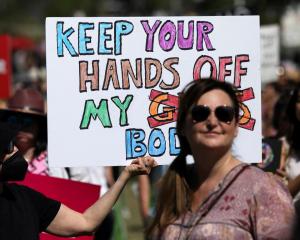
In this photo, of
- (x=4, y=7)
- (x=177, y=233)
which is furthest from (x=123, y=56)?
(x=4, y=7)

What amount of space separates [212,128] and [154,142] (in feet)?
3.27

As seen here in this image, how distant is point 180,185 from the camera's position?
434 cm

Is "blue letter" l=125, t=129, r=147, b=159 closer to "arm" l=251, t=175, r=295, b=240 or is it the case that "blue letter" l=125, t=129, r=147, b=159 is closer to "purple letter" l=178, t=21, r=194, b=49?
"purple letter" l=178, t=21, r=194, b=49

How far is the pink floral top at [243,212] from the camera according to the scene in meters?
4.03

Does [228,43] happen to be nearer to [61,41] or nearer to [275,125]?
[61,41]

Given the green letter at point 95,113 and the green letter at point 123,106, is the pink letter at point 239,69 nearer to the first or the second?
the green letter at point 123,106

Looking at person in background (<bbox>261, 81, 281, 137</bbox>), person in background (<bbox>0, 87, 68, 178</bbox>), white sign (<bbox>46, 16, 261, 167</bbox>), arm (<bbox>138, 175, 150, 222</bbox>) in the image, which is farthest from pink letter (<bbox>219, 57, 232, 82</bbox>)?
arm (<bbox>138, 175, 150, 222</bbox>)

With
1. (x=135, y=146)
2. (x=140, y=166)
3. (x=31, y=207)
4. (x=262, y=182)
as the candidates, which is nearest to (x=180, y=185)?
(x=262, y=182)

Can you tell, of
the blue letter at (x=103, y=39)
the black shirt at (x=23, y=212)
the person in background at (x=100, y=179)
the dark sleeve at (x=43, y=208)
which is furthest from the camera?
the person in background at (x=100, y=179)

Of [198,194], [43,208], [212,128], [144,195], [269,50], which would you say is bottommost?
[144,195]

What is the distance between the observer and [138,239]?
1196 cm

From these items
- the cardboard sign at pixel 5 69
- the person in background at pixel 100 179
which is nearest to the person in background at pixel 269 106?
the person in background at pixel 100 179

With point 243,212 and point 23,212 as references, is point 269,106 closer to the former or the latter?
point 23,212

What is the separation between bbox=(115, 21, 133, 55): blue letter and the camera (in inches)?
208
